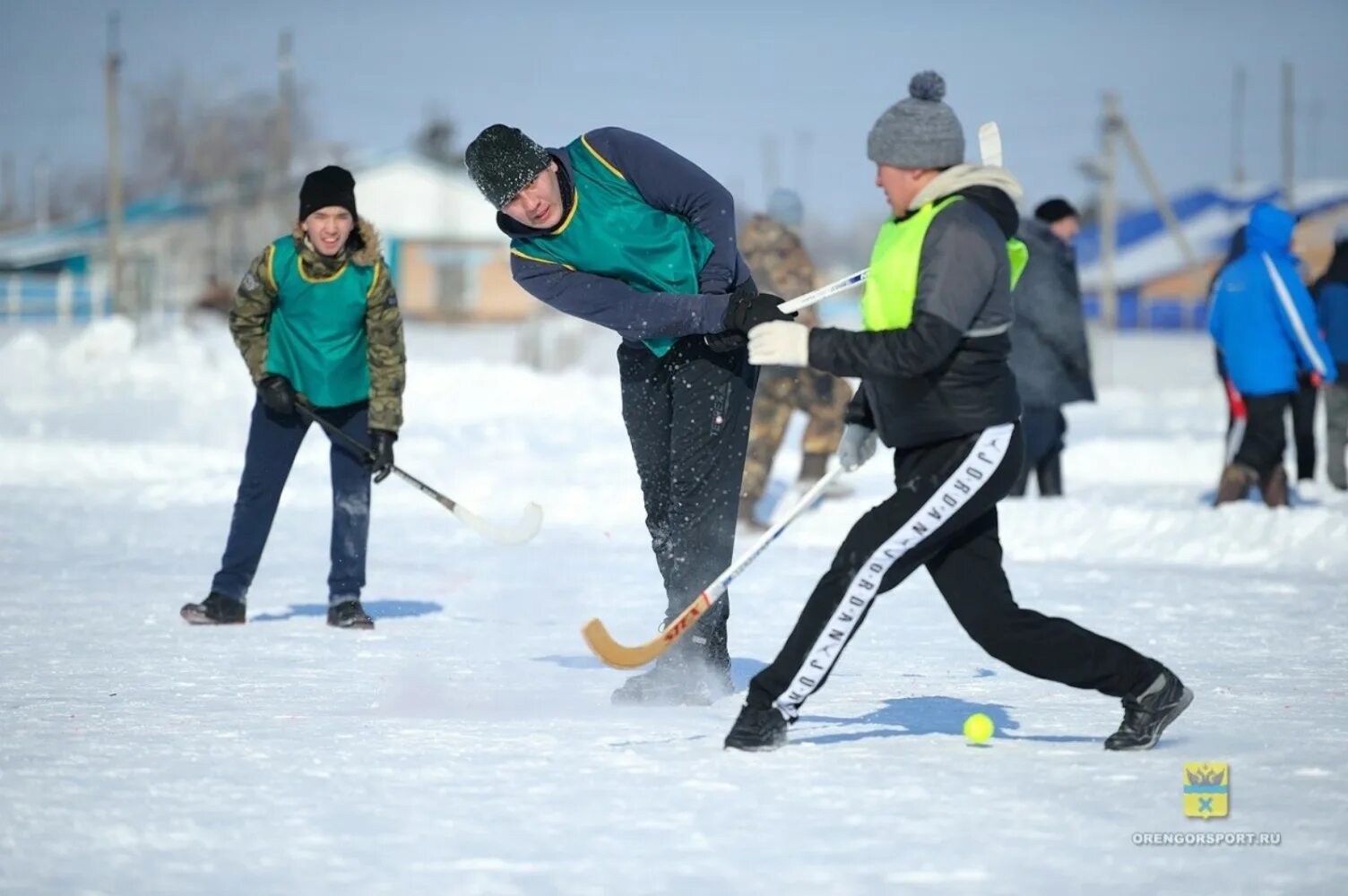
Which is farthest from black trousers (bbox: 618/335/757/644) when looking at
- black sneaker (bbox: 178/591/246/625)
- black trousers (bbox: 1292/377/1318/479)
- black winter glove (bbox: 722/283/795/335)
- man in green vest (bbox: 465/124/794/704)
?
black trousers (bbox: 1292/377/1318/479)

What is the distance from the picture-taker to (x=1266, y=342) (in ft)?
32.2

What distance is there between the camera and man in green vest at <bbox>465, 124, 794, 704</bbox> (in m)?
5.00

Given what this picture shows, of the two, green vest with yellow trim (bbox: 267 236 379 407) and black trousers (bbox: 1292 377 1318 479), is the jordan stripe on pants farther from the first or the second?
black trousers (bbox: 1292 377 1318 479)

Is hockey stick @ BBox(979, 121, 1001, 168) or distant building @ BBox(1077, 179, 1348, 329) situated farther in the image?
distant building @ BBox(1077, 179, 1348, 329)

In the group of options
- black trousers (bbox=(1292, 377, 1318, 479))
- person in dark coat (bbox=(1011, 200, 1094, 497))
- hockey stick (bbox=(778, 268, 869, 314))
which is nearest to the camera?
hockey stick (bbox=(778, 268, 869, 314))

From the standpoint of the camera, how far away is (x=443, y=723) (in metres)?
4.89

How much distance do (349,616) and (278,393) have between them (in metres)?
0.86

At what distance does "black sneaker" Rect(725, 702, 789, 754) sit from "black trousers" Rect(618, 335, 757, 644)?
835 mm

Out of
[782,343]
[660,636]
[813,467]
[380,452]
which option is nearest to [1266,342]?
[813,467]

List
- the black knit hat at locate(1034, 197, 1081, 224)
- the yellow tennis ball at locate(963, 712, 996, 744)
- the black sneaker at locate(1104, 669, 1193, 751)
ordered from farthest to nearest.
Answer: the black knit hat at locate(1034, 197, 1081, 224) → the yellow tennis ball at locate(963, 712, 996, 744) → the black sneaker at locate(1104, 669, 1193, 751)

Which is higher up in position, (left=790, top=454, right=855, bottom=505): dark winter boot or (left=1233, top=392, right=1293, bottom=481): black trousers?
(left=1233, top=392, right=1293, bottom=481): black trousers

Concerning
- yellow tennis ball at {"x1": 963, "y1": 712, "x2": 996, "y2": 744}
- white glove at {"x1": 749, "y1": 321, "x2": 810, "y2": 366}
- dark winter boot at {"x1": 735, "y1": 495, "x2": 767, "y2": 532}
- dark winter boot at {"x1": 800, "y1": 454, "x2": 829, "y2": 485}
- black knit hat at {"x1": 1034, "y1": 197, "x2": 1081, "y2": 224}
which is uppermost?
black knit hat at {"x1": 1034, "y1": 197, "x2": 1081, "y2": 224}

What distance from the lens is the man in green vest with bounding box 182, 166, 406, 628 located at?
6551mm

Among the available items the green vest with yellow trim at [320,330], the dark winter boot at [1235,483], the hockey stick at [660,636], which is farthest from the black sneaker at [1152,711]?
the dark winter boot at [1235,483]
